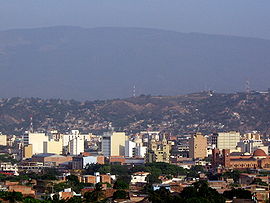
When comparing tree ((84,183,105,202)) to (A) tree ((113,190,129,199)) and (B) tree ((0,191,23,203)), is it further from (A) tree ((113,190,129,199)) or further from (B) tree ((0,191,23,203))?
(B) tree ((0,191,23,203))

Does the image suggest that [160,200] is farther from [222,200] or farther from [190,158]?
[190,158]

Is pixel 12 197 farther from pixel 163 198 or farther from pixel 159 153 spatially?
pixel 159 153

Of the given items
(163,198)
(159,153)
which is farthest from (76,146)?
(163,198)

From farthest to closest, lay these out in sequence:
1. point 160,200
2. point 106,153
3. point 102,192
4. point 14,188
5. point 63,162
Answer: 1. point 106,153
2. point 63,162
3. point 14,188
4. point 102,192
5. point 160,200

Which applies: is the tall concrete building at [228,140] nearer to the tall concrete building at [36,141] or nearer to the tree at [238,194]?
the tall concrete building at [36,141]

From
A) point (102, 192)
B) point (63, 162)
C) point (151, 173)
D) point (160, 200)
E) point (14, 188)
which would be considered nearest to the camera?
point (160, 200)

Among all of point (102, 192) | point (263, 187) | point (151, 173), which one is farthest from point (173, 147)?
point (102, 192)
